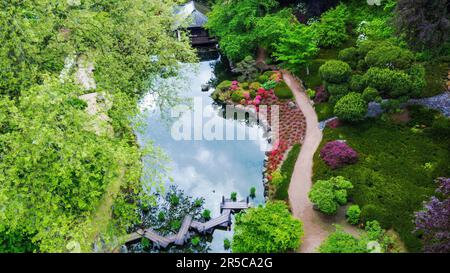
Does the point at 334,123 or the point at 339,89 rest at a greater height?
the point at 339,89

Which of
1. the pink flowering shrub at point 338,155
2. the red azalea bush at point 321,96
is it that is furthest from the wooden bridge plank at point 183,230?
the red azalea bush at point 321,96

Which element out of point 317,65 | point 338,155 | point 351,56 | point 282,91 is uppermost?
point 317,65

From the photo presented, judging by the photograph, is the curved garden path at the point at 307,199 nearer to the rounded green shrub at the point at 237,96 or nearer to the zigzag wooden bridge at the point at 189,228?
the zigzag wooden bridge at the point at 189,228

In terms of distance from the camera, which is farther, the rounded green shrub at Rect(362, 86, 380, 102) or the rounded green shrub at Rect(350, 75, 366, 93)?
the rounded green shrub at Rect(350, 75, 366, 93)

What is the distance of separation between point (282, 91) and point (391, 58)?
Answer: 6855 mm

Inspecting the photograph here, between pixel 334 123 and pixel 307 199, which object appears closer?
pixel 307 199

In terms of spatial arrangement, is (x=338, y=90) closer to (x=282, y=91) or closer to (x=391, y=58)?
(x=391, y=58)

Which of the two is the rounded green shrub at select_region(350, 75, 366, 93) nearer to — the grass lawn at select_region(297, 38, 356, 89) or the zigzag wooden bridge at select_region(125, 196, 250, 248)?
the grass lawn at select_region(297, 38, 356, 89)

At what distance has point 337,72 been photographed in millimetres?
19906

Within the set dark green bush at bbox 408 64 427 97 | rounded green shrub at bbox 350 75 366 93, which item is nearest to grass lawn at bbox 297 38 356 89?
rounded green shrub at bbox 350 75 366 93

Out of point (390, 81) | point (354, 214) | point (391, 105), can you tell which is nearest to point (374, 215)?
point (354, 214)

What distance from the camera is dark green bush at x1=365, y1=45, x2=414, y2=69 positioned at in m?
18.9

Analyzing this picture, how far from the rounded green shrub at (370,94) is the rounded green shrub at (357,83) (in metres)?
0.60

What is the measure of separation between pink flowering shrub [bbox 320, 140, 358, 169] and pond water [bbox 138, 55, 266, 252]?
10.4 feet
